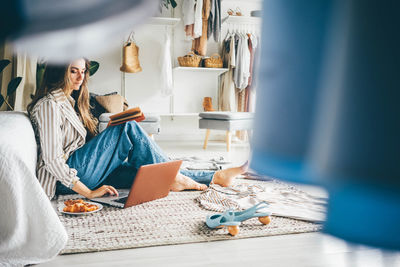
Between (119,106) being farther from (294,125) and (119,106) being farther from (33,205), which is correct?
(294,125)

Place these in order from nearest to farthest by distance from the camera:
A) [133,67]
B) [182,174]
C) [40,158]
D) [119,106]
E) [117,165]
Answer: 1. [40,158]
2. [117,165]
3. [182,174]
4. [119,106]
5. [133,67]

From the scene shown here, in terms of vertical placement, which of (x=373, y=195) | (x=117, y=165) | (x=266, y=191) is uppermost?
(x=373, y=195)

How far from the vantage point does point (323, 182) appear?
0.42 feet

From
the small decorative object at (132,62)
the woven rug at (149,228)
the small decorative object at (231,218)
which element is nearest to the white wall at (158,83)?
the small decorative object at (132,62)

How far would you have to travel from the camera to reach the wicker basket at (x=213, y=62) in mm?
3930

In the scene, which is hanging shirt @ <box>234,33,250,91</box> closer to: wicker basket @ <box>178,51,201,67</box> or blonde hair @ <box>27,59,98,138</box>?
wicker basket @ <box>178,51,201,67</box>

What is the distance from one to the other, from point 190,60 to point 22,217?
10.5 ft

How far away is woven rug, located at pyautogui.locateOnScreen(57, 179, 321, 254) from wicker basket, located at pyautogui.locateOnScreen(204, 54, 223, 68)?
2706 mm

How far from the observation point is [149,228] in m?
1.18

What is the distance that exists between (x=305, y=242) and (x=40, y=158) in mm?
962

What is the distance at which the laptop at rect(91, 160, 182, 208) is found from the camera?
1.35m

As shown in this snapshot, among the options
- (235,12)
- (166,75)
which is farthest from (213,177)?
(235,12)

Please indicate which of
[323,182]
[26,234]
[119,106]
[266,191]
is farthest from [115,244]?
[119,106]

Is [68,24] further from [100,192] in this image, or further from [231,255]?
[100,192]
